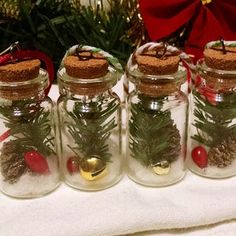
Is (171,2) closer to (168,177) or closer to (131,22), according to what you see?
(131,22)

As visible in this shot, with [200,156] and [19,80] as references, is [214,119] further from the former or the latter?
[19,80]

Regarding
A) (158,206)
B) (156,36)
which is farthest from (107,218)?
(156,36)

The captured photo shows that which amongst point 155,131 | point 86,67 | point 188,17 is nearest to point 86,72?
point 86,67

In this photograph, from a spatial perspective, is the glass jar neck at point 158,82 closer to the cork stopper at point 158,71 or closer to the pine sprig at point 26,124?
the cork stopper at point 158,71

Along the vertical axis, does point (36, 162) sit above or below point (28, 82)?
below

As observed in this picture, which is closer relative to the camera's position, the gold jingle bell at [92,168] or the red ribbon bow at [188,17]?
the gold jingle bell at [92,168]

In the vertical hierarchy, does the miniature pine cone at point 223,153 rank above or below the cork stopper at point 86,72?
below

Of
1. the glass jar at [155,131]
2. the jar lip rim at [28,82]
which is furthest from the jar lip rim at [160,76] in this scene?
the jar lip rim at [28,82]
